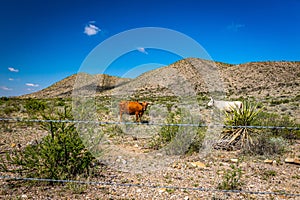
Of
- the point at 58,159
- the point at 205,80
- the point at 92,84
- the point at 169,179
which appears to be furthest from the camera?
the point at 205,80

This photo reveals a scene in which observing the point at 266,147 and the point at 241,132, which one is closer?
the point at 266,147

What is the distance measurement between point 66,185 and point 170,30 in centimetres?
1146

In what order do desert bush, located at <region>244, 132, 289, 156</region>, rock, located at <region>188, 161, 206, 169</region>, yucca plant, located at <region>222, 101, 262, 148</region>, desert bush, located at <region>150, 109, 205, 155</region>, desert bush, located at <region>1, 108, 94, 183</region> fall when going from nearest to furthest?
desert bush, located at <region>1, 108, 94, 183</region>
rock, located at <region>188, 161, 206, 169</region>
desert bush, located at <region>244, 132, 289, 156</region>
desert bush, located at <region>150, 109, 205, 155</region>
yucca plant, located at <region>222, 101, 262, 148</region>

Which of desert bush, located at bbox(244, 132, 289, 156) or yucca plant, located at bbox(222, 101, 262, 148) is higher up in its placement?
yucca plant, located at bbox(222, 101, 262, 148)

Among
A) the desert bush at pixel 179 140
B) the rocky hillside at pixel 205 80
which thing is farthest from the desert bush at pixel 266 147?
the rocky hillside at pixel 205 80

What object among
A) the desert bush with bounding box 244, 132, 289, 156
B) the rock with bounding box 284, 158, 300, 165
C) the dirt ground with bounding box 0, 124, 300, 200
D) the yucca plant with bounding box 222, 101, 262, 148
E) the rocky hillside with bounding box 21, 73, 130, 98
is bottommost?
the dirt ground with bounding box 0, 124, 300, 200

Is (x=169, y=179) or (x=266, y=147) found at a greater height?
(x=266, y=147)

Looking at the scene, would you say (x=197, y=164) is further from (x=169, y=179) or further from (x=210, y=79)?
(x=210, y=79)

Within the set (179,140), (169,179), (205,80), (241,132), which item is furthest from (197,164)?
(205,80)

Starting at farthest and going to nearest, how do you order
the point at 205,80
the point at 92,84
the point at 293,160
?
1. the point at 205,80
2. the point at 92,84
3. the point at 293,160

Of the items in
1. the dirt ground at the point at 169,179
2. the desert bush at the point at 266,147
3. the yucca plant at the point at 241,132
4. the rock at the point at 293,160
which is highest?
the yucca plant at the point at 241,132

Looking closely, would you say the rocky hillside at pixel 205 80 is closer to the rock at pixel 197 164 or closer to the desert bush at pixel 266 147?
the desert bush at pixel 266 147

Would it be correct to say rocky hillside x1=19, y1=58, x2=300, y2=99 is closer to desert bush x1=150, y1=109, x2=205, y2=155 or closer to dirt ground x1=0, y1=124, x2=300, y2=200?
desert bush x1=150, y1=109, x2=205, y2=155

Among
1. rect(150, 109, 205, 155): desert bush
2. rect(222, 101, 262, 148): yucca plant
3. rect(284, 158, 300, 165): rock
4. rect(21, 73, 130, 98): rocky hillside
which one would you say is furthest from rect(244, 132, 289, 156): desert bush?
rect(21, 73, 130, 98): rocky hillside
